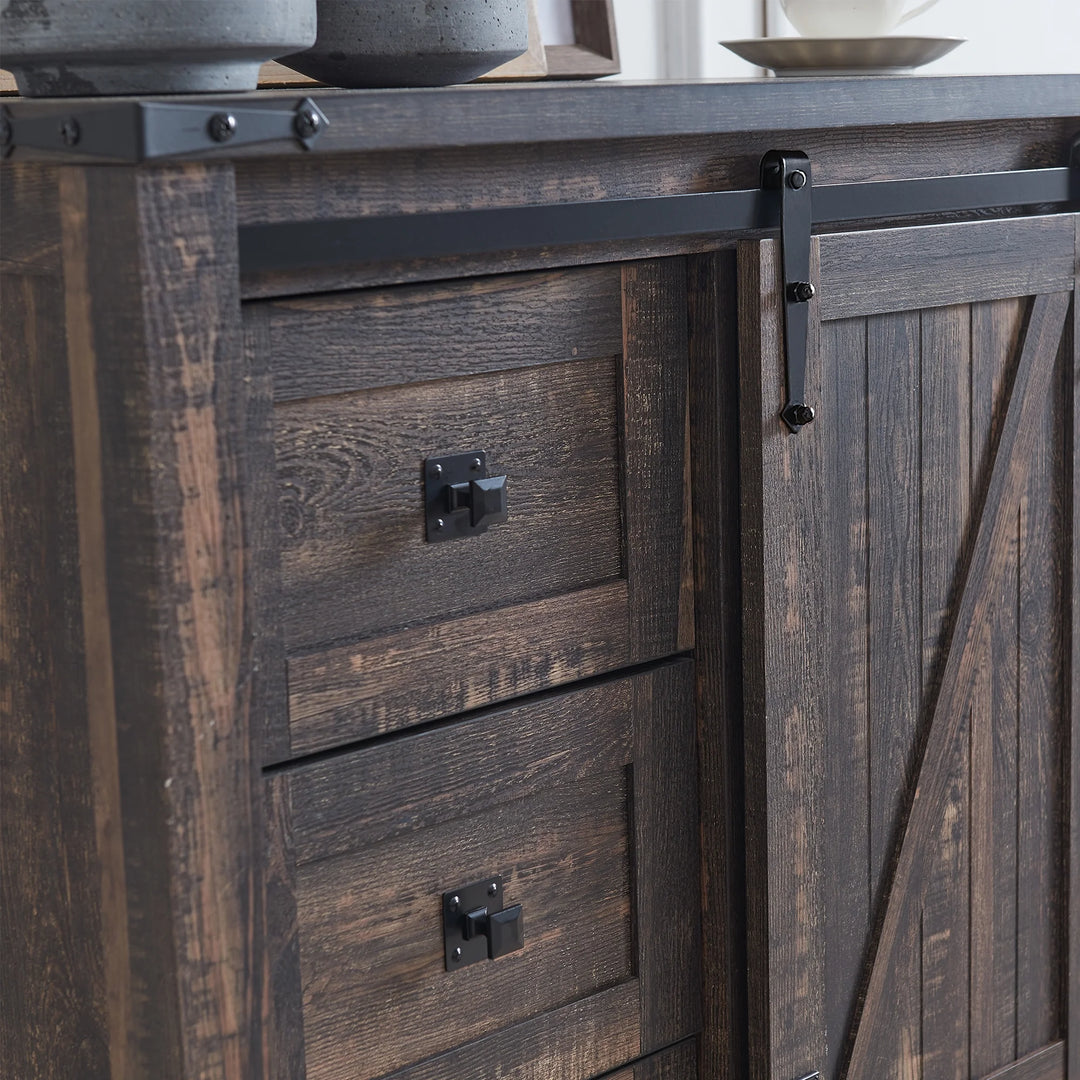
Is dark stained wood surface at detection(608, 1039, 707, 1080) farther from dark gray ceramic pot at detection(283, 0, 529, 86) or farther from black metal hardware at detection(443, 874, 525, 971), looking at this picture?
dark gray ceramic pot at detection(283, 0, 529, 86)

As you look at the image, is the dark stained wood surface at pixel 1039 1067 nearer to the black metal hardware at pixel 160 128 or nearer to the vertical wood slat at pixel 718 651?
the vertical wood slat at pixel 718 651

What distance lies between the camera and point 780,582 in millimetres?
1155

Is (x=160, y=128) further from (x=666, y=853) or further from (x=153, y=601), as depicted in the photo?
(x=666, y=853)

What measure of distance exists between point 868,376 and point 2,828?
0.73m

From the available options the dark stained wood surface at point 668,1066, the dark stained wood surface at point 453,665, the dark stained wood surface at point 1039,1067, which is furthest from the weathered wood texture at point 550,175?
the dark stained wood surface at point 1039,1067

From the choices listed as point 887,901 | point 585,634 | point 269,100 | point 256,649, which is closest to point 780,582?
point 585,634

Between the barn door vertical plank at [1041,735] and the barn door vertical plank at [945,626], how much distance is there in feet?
0.27

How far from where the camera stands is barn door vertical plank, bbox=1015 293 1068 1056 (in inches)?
53.3

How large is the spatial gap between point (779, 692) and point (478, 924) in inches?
11.5

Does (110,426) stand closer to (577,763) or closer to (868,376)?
(577,763)

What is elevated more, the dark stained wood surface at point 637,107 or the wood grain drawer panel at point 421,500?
the dark stained wood surface at point 637,107

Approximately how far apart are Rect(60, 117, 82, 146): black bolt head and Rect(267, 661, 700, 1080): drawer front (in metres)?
0.40

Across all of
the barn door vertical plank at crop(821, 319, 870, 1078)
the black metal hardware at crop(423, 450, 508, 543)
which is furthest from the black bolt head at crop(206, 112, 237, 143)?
the barn door vertical plank at crop(821, 319, 870, 1078)

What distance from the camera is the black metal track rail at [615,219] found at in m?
0.91
